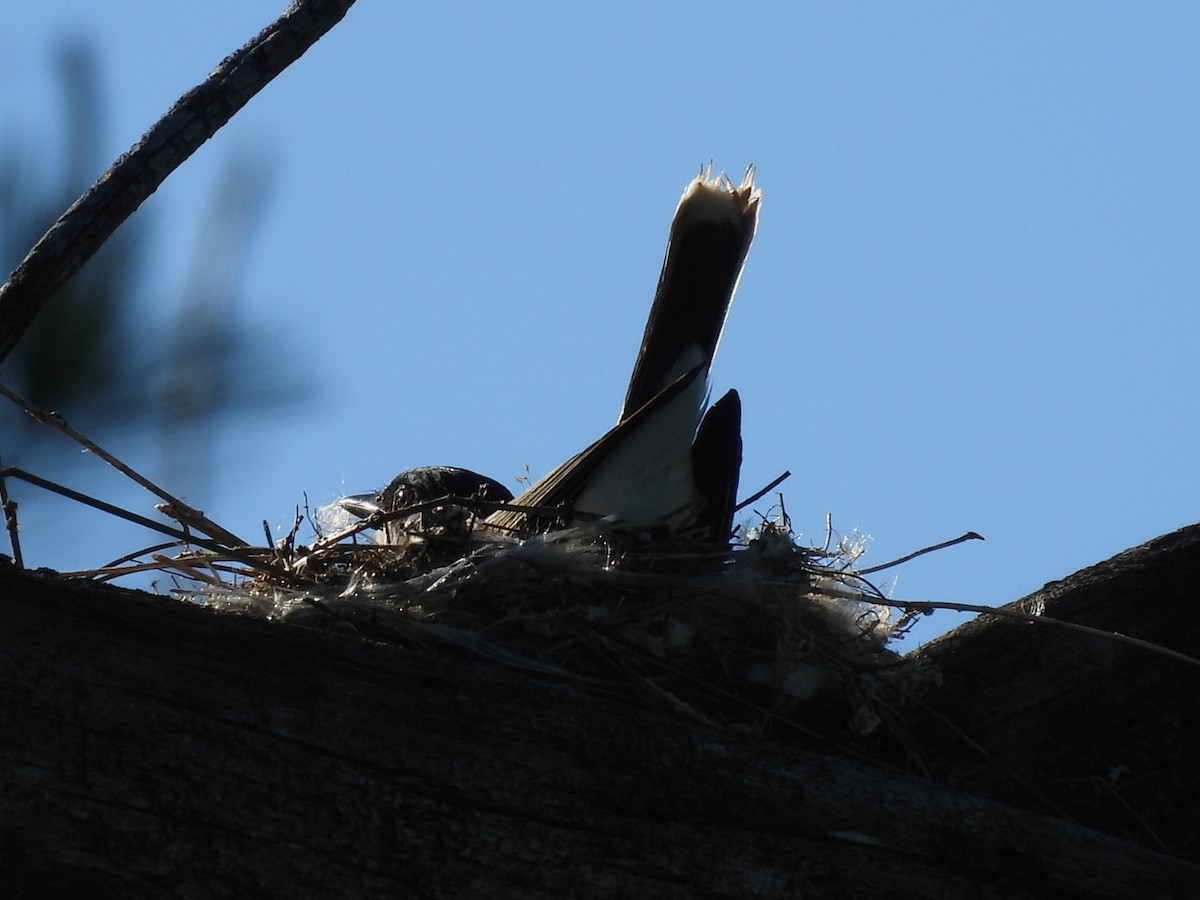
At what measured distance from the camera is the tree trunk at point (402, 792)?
70.3 inches

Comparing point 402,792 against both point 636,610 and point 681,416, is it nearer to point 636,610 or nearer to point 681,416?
point 636,610

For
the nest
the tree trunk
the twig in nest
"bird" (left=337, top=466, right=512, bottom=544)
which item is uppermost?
"bird" (left=337, top=466, right=512, bottom=544)

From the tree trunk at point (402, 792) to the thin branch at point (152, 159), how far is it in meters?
0.49

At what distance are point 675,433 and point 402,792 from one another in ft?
5.97

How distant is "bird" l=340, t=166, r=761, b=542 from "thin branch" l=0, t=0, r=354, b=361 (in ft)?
3.63

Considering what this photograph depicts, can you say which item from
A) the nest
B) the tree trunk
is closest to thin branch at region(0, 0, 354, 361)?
the tree trunk

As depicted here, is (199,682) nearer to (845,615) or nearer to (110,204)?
(110,204)

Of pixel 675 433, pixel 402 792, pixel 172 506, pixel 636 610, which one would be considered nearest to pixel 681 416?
pixel 675 433

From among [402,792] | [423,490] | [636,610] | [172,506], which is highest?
[423,490]

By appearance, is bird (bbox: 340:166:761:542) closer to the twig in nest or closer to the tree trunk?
the twig in nest

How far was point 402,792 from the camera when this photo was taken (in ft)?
6.15

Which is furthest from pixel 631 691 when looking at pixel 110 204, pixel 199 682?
pixel 110 204

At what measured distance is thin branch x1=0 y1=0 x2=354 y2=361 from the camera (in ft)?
7.17

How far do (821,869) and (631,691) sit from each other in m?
0.54
